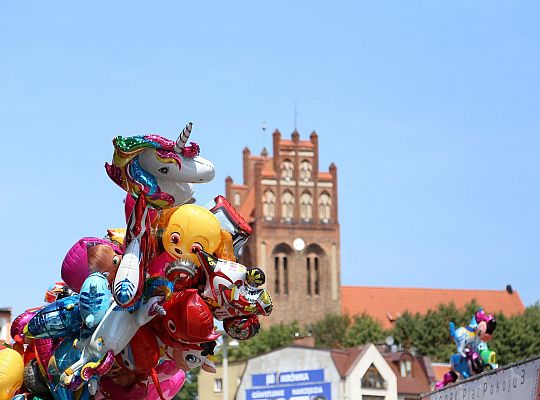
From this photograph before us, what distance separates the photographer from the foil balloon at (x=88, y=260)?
1630 cm

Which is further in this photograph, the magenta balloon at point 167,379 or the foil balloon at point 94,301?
the magenta balloon at point 167,379

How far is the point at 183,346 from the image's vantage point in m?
15.9

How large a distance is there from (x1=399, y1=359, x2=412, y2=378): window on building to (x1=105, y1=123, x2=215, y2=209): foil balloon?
58114 mm

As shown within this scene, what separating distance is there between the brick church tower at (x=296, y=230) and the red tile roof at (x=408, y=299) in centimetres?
282

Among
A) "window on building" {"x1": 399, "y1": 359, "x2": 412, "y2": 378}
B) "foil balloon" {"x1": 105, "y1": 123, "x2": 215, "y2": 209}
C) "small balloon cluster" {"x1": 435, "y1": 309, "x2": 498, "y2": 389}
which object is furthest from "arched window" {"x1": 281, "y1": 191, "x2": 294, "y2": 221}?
"foil balloon" {"x1": 105, "y1": 123, "x2": 215, "y2": 209}

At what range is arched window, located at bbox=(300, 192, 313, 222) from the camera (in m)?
125

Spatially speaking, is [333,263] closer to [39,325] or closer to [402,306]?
[402,306]

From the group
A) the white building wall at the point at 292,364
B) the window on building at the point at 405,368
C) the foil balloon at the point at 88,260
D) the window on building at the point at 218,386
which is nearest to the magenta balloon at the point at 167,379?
the foil balloon at the point at 88,260

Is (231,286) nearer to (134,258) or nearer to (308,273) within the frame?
(134,258)

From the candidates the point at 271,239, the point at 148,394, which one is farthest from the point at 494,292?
the point at 148,394

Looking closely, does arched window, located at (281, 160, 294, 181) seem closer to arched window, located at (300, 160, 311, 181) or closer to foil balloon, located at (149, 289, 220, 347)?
arched window, located at (300, 160, 311, 181)

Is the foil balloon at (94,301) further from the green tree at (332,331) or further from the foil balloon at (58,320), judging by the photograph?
the green tree at (332,331)

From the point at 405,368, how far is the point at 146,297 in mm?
58856

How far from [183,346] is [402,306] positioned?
113896 millimetres
